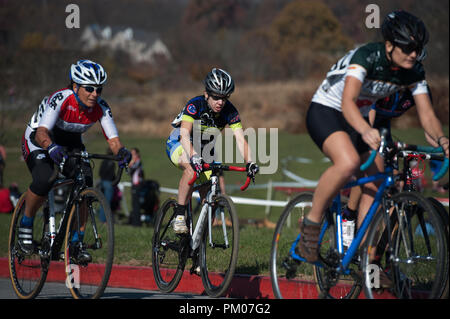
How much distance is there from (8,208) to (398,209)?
12321mm

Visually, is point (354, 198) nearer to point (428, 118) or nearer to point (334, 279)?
point (334, 279)

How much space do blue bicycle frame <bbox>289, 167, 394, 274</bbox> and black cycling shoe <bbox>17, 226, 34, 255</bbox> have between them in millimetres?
2869

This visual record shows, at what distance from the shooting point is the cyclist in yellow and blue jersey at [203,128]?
6.73 m

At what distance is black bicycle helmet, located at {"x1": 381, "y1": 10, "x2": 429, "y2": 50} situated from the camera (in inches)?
192

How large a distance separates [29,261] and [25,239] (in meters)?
0.23

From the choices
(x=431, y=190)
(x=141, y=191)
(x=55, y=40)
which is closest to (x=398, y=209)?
(x=141, y=191)

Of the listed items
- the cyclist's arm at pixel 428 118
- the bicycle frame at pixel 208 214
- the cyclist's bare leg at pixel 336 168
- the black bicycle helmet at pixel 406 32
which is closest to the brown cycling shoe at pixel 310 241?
the cyclist's bare leg at pixel 336 168

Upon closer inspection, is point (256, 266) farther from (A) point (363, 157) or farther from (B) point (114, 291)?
(A) point (363, 157)

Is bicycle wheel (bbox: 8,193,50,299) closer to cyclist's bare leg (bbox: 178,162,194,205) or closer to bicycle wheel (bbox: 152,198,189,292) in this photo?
bicycle wheel (bbox: 152,198,189,292)

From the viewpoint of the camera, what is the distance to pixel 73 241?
20.8 ft

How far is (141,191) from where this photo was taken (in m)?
15.3

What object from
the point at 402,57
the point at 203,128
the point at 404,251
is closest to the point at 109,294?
the point at 203,128

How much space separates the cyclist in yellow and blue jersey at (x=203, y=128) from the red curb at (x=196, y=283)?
0.74 metres

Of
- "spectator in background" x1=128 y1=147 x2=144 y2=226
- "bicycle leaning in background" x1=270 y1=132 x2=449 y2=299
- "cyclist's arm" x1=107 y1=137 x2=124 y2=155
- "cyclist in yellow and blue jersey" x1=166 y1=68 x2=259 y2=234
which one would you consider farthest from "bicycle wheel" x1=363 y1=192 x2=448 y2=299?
"spectator in background" x1=128 y1=147 x2=144 y2=226
